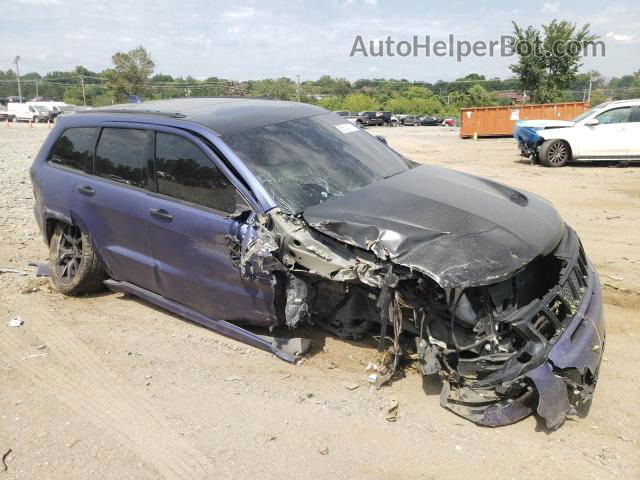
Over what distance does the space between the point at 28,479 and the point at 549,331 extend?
2.92 meters

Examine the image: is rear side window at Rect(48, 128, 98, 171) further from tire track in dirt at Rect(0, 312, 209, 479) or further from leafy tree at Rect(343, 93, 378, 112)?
leafy tree at Rect(343, 93, 378, 112)

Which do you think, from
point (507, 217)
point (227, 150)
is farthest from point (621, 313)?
point (227, 150)

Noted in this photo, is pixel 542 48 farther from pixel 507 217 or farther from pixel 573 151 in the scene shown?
pixel 507 217

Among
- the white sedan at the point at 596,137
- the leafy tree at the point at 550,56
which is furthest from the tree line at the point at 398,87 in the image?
the white sedan at the point at 596,137

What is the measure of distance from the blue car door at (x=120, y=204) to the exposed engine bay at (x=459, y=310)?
45.4 inches

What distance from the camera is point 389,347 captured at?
138 inches

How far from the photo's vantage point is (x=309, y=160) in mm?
3980

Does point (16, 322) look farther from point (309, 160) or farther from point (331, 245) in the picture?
point (331, 245)

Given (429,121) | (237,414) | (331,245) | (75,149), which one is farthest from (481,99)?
(237,414)

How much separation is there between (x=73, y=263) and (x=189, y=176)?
6.34 feet

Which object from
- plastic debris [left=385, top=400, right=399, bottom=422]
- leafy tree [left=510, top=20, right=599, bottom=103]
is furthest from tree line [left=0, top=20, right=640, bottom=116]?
plastic debris [left=385, top=400, right=399, bottom=422]

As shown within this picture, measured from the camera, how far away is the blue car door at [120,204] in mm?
4219

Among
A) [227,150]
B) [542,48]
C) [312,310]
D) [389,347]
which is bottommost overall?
[389,347]

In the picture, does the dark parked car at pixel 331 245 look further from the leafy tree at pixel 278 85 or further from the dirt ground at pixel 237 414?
the leafy tree at pixel 278 85
